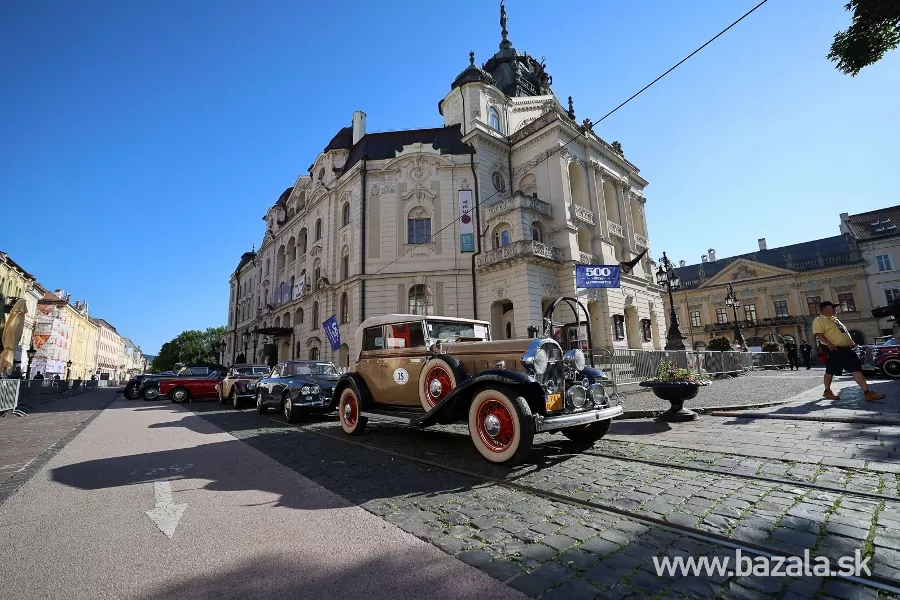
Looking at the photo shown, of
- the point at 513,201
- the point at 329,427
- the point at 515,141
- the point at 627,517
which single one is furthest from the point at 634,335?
the point at 627,517

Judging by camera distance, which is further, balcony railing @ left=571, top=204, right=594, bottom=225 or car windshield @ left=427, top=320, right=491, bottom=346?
balcony railing @ left=571, top=204, right=594, bottom=225

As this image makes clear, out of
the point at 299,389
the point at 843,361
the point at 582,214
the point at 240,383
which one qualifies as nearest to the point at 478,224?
the point at 582,214

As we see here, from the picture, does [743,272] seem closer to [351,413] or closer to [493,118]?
[493,118]

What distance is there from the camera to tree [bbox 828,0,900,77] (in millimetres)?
8039

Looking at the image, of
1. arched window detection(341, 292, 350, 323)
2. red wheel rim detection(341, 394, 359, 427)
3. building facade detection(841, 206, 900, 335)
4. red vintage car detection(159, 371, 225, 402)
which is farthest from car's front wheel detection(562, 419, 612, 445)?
building facade detection(841, 206, 900, 335)

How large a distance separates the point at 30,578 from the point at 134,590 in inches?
30.5

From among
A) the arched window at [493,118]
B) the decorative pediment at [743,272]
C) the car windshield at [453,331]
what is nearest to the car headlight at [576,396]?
the car windshield at [453,331]

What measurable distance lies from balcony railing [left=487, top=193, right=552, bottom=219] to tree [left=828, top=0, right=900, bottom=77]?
13.8 metres

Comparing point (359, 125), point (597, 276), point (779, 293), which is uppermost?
point (359, 125)

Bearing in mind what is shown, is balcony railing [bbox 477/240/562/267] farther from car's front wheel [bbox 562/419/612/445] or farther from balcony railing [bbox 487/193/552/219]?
car's front wheel [bbox 562/419/612/445]

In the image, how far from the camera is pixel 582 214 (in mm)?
24281

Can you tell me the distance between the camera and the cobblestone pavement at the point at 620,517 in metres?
2.12

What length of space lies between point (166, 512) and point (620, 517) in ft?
12.8

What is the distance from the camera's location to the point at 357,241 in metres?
24.8
